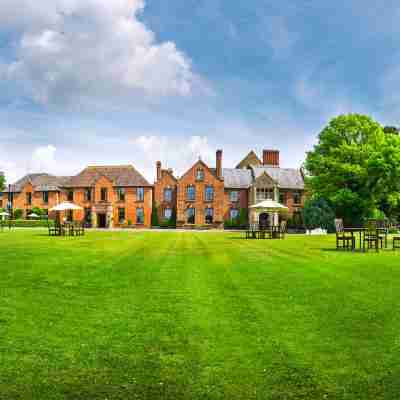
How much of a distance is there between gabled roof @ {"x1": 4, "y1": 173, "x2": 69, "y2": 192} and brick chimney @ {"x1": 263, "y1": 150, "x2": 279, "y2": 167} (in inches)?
1292

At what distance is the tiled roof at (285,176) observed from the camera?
2499 inches

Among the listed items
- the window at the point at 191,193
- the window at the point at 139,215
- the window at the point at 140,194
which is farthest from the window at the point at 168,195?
the window at the point at 139,215

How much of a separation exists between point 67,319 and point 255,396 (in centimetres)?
389

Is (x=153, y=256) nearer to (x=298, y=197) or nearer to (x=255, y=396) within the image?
(x=255, y=396)

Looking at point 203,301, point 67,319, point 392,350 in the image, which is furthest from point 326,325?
point 67,319

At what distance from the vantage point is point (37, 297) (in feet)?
28.3

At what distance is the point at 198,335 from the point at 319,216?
42871 mm

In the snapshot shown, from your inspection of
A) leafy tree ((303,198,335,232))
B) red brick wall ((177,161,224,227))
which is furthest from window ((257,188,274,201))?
leafy tree ((303,198,335,232))

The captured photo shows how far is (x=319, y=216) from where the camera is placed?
47031 millimetres

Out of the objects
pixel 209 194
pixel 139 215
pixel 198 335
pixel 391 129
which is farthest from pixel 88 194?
pixel 198 335

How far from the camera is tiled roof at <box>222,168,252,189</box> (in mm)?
63219

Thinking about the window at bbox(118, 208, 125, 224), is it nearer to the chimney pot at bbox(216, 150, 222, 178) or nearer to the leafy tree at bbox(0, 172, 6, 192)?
the chimney pot at bbox(216, 150, 222, 178)

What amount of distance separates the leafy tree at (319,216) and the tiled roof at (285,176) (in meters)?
14.9

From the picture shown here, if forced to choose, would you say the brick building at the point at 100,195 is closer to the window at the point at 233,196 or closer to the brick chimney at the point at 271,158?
the window at the point at 233,196
